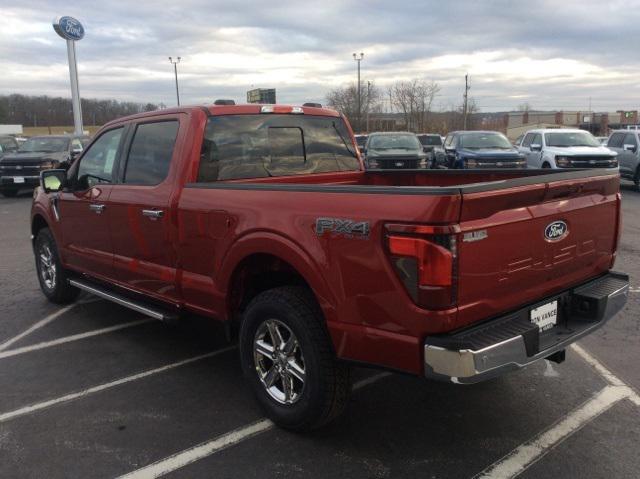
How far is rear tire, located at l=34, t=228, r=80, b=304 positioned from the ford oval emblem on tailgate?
188 inches

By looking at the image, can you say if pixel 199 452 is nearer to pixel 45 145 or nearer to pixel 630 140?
pixel 45 145

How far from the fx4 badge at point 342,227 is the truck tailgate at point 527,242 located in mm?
466

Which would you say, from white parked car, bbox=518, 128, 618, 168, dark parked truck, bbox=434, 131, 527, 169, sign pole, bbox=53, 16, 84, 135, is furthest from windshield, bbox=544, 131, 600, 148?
sign pole, bbox=53, 16, 84, 135

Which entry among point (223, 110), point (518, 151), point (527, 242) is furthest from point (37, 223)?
point (518, 151)

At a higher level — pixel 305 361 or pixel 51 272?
pixel 305 361

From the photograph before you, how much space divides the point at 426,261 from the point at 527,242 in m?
0.68

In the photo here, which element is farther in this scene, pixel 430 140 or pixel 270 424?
pixel 430 140

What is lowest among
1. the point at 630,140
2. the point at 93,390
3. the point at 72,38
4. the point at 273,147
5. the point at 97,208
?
the point at 93,390

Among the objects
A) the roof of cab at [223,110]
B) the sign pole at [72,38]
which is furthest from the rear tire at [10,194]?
the roof of cab at [223,110]

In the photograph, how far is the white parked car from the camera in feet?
52.5

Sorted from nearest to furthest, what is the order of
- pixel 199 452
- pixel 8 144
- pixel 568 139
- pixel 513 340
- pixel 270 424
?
pixel 513 340 < pixel 199 452 < pixel 270 424 < pixel 568 139 < pixel 8 144

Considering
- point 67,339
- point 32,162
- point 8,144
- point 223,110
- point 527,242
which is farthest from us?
point 8,144

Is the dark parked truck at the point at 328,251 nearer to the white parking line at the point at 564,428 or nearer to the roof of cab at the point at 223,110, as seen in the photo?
the roof of cab at the point at 223,110

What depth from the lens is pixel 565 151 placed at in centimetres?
1638
